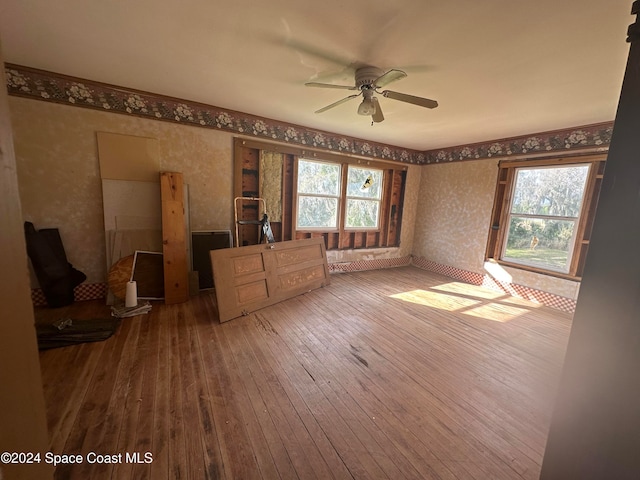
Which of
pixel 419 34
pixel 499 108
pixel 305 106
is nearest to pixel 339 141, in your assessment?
pixel 305 106

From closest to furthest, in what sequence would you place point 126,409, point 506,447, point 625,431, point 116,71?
point 625,431 → point 506,447 → point 126,409 → point 116,71

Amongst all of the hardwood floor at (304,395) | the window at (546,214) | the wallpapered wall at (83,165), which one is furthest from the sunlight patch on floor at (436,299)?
the wallpapered wall at (83,165)

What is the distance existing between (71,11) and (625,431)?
132 inches

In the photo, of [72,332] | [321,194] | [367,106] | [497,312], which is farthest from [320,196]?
[72,332]

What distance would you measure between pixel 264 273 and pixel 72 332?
6.31 feet

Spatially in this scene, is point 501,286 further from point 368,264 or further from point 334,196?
point 334,196

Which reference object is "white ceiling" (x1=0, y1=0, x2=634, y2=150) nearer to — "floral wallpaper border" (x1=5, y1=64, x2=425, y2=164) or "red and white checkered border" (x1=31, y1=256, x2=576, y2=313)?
"floral wallpaper border" (x1=5, y1=64, x2=425, y2=164)

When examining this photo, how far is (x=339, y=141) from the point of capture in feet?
15.3

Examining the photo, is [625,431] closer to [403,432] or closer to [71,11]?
[403,432]

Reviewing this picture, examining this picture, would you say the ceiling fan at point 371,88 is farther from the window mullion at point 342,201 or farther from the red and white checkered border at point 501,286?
the red and white checkered border at point 501,286

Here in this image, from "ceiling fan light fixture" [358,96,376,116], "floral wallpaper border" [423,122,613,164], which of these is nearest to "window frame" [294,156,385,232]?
"floral wallpaper border" [423,122,613,164]

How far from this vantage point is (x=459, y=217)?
16.6 feet

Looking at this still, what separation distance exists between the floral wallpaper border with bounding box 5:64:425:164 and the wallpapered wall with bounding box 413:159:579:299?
199 centimetres

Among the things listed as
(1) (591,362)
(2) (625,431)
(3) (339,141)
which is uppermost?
(3) (339,141)
